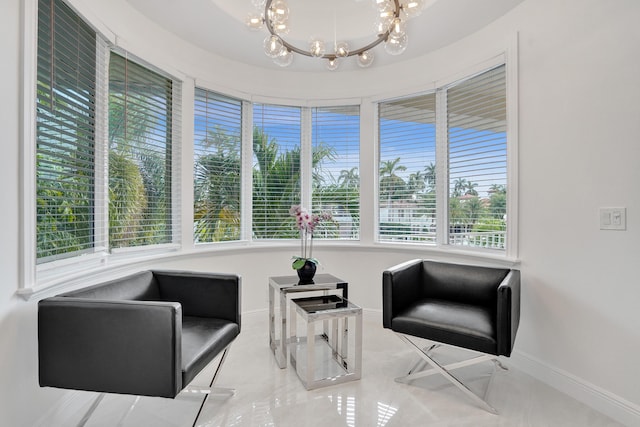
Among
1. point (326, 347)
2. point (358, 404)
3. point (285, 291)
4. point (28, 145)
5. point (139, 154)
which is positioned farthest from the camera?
point (326, 347)

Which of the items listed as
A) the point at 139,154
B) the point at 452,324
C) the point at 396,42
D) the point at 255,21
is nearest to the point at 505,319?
the point at 452,324

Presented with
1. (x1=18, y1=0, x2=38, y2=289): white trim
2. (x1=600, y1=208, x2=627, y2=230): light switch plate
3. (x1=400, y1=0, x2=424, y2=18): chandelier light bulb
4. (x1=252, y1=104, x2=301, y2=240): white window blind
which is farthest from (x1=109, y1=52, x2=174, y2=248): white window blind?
(x1=600, y1=208, x2=627, y2=230): light switch plate

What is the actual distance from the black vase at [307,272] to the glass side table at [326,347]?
161mm

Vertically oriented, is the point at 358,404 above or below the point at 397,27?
below

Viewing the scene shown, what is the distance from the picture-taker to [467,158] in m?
2.94

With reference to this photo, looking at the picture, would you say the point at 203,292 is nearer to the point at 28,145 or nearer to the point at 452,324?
the point at 28,145

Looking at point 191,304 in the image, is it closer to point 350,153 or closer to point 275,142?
point 275,142

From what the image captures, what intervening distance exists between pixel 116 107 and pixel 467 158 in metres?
2.85

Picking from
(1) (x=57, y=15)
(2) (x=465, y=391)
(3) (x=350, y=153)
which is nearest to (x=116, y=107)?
(1) (x=57, y=15)

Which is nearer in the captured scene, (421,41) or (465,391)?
(465,391)

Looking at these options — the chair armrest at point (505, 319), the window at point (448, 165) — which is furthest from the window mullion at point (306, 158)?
the chair armrest at point (505, 319)

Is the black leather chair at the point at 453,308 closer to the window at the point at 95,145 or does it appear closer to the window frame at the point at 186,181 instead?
the window frame at the point at 186,181

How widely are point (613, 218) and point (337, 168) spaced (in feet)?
7.86

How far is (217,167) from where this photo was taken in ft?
10.9
